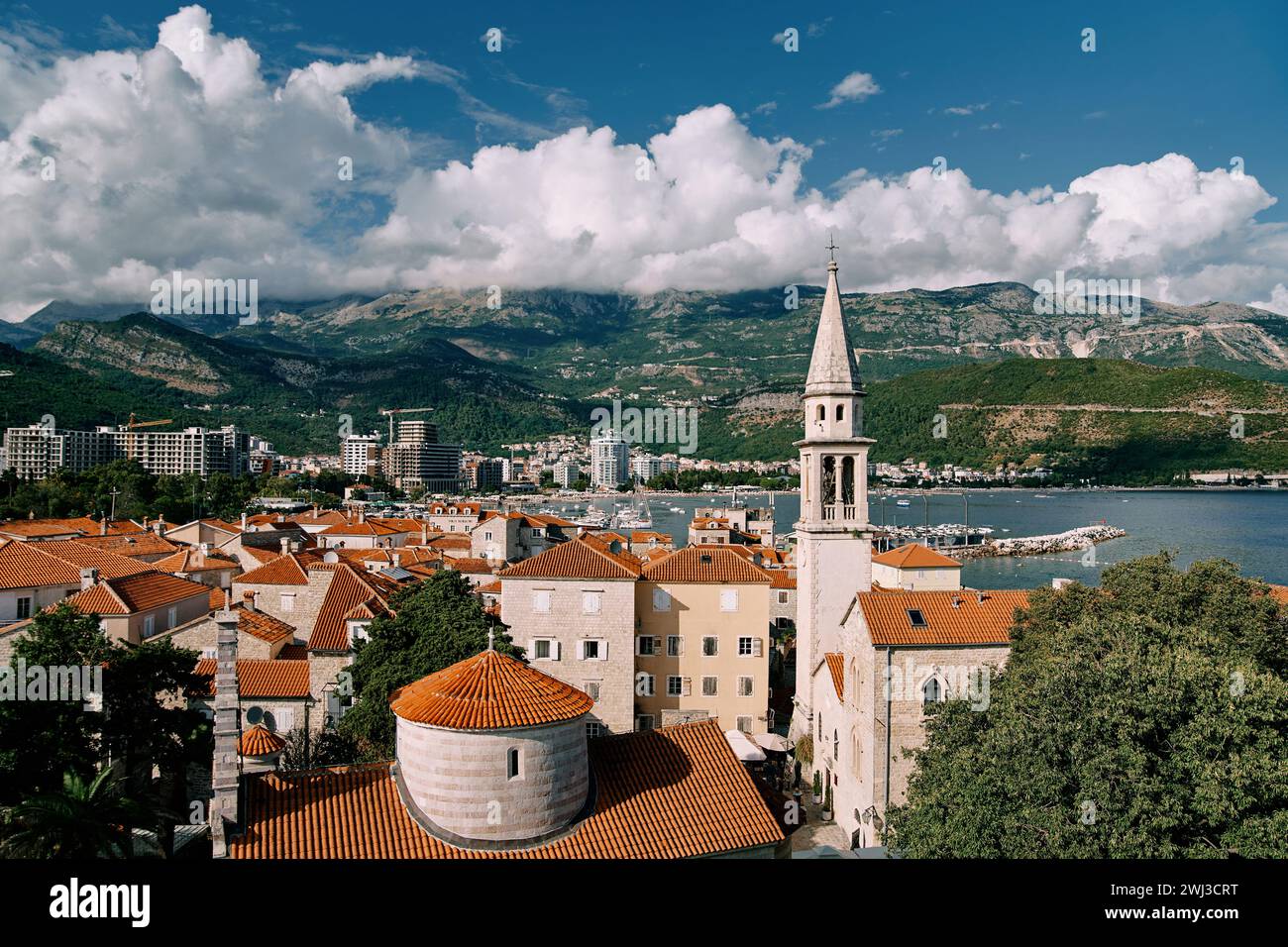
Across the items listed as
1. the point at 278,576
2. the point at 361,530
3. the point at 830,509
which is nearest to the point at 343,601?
the point at 278,576

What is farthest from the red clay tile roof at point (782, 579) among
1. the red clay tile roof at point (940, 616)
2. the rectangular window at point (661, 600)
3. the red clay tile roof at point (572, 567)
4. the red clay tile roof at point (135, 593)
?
the red clay tile roof at point (135, 593)

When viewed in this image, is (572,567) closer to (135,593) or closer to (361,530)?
(135,593)

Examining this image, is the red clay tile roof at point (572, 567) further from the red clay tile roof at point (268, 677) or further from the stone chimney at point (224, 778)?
the stone chimney at point (224, 778)

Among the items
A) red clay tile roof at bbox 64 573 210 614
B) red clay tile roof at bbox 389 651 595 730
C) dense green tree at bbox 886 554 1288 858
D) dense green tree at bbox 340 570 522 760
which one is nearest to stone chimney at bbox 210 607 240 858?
red clay tile roof at bbox 389 651 595 730

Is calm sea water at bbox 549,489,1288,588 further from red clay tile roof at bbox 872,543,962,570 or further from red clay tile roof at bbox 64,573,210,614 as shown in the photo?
red clay tile roof at bbox 64,573,210,614

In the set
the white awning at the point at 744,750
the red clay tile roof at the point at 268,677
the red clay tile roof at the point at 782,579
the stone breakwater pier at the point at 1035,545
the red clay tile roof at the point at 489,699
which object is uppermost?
the red clay tile roof at the point at 489,699
